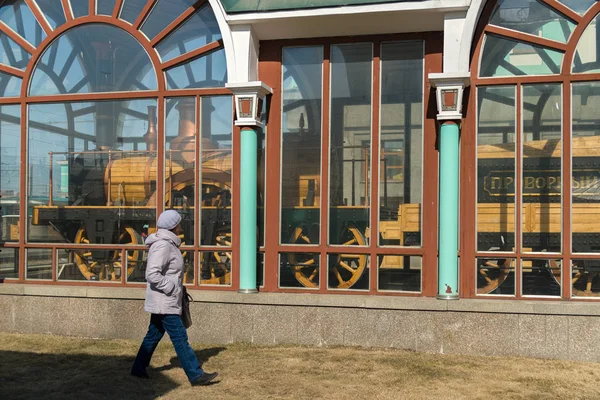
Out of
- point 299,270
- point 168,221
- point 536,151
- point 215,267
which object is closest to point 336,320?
point 299,270

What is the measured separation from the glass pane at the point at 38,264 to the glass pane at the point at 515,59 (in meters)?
6.68

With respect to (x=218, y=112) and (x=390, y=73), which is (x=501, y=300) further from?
(x=218, y=112)

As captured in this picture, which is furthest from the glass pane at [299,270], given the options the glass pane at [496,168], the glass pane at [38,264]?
the glass pane at [38,264]

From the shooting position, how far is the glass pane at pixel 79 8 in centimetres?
1055

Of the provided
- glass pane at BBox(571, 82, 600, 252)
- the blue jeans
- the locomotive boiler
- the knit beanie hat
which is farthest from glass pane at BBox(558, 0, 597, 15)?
the blue jeans

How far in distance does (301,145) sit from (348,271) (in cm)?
180

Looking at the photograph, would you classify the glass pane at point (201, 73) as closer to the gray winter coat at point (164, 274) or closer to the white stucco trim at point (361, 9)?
the white stucco trim at point (361, 9)

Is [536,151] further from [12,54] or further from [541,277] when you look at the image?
[12,54]

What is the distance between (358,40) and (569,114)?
2843mm

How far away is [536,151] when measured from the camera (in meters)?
9.06

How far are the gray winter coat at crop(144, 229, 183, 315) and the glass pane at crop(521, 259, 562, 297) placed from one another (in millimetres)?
4358

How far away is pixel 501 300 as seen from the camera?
29.3 ft

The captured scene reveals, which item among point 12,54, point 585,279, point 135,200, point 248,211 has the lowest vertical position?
point 585,279

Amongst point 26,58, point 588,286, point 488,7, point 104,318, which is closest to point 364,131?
point 488,7
